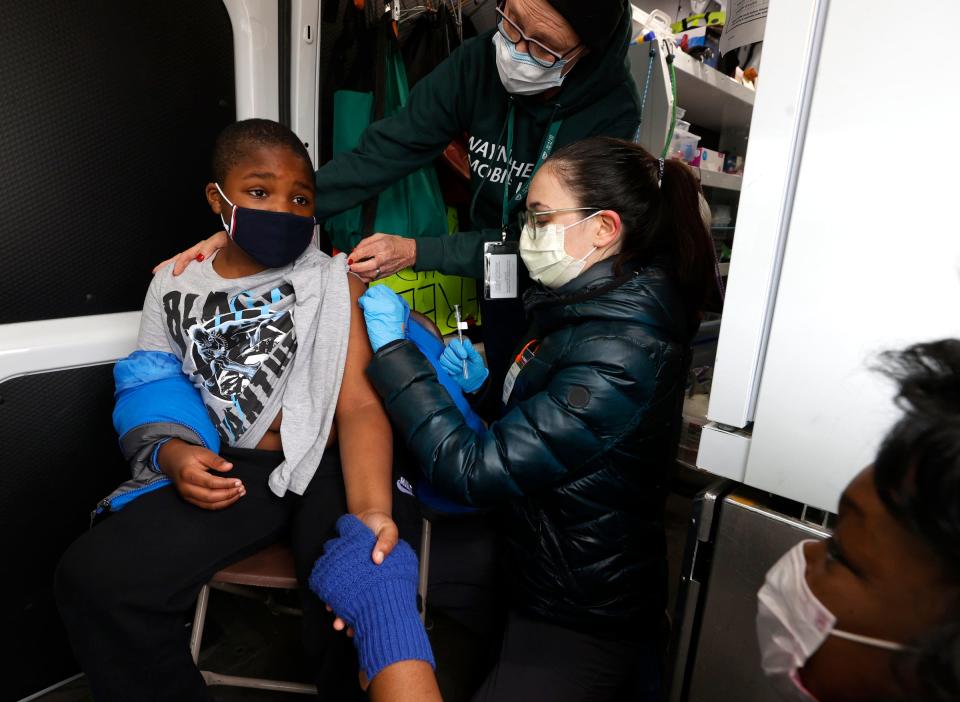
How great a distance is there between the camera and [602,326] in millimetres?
1074

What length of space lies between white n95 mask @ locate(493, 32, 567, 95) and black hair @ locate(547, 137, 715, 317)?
0.31 meters

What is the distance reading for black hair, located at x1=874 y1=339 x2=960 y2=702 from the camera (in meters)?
0.44

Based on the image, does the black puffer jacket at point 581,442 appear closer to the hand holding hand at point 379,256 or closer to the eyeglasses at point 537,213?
the eyeglasses at point 537,213

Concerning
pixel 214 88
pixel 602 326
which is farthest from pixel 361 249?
pixel 214 88

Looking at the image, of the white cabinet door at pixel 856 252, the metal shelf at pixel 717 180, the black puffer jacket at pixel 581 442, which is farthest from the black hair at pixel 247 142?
→ the metal shelf at pixel 717 180

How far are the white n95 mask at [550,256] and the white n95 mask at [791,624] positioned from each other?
0.73 meters

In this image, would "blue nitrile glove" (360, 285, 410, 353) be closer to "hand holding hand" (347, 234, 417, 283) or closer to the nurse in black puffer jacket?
the nurse in black puffer jacket

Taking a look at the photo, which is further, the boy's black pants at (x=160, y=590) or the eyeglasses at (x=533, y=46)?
the eyeglasses at (x=533, y=46)

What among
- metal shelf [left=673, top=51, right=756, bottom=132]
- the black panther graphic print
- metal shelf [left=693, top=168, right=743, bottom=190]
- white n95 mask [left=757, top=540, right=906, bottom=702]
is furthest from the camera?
metal shelf [left=693, top=168, right=743, bottom=190]

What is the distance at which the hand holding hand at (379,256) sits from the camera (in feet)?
4.52

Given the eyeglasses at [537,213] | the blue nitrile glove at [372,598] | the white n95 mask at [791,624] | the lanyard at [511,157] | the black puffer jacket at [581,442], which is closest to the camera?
the white n95 mask at [791,624]

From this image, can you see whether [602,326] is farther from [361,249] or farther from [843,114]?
[361,249]

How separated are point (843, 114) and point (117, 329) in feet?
5.59

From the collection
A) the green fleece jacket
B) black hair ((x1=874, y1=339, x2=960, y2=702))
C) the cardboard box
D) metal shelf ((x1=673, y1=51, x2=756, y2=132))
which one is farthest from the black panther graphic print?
the cardboard box
